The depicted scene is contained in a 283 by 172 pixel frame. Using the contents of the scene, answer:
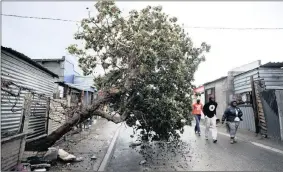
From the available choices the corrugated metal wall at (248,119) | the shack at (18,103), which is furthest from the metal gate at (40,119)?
the corrugated metal wall at (248,119)

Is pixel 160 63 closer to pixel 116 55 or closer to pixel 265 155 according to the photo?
pixel 116 55

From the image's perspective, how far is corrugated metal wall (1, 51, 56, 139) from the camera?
8844 millimetres

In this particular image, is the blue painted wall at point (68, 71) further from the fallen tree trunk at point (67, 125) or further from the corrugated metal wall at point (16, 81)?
the fallen tree trunk at point (67, 125)

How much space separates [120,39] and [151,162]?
5.35 m

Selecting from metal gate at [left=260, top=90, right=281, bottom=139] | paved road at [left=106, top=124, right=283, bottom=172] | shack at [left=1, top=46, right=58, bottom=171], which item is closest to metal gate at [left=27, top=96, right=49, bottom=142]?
shack at [left=1, top=46, right=58, bottom=171]

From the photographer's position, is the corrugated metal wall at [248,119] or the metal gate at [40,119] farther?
the corrugated metal wall at [248,119]

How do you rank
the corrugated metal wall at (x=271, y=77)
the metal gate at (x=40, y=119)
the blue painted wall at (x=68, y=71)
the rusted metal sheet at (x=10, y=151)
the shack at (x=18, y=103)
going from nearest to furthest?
the rusted metal sheet at (x=10, y=151) < the shack at (x=18, y=103) < the metal gate at (x=40, y=119) < the corrugated metal wall at (x=271, y=77) < the blue painted wall at (x=68, y=71)

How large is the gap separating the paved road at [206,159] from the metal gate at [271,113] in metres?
2.35

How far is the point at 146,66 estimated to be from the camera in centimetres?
955

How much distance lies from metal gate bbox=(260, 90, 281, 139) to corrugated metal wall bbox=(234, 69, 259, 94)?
4384 mm

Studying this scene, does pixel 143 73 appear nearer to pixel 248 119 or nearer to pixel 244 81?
pixel 248 119

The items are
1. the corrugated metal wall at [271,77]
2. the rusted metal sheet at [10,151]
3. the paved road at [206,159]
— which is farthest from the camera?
the corrugated metal wall at [271,77]

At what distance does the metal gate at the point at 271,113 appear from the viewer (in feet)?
39.4

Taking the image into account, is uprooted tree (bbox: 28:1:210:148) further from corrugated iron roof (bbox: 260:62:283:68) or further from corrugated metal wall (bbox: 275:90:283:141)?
corrugated iron roof (bbox: 260:62:283:68)
